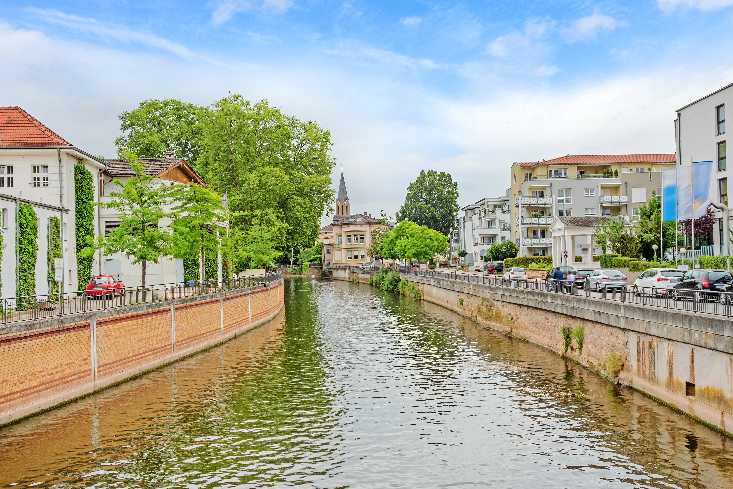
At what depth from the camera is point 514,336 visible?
4553cm

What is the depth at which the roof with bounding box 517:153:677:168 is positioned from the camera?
343ft

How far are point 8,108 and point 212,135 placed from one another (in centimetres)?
3421

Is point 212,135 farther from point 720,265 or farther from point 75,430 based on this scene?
point 75,430

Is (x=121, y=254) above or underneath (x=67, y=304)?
above

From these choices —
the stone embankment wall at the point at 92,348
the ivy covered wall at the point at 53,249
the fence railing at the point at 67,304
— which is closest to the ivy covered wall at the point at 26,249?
the fence railing at the point at 67,304

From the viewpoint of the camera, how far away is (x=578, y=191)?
99.6 metres

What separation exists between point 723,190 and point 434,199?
89205 mm

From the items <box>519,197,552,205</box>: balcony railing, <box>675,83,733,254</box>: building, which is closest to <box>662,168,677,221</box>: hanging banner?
<box>675,83,733,254</box>: building

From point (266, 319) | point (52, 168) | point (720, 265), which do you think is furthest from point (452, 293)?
point (52, 168)

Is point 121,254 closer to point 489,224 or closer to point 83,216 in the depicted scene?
point 83,216

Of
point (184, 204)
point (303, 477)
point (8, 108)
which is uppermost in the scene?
point (8, 108)

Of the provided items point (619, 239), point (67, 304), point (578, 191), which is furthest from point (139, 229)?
point (578, 191)

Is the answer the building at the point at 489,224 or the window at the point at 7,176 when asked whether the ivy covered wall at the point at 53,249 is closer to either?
the window at the point at 7,176

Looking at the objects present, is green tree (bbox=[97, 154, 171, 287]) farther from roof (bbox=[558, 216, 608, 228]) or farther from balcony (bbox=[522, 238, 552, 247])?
balcony (bbox=[522, 238, 552, 247])
